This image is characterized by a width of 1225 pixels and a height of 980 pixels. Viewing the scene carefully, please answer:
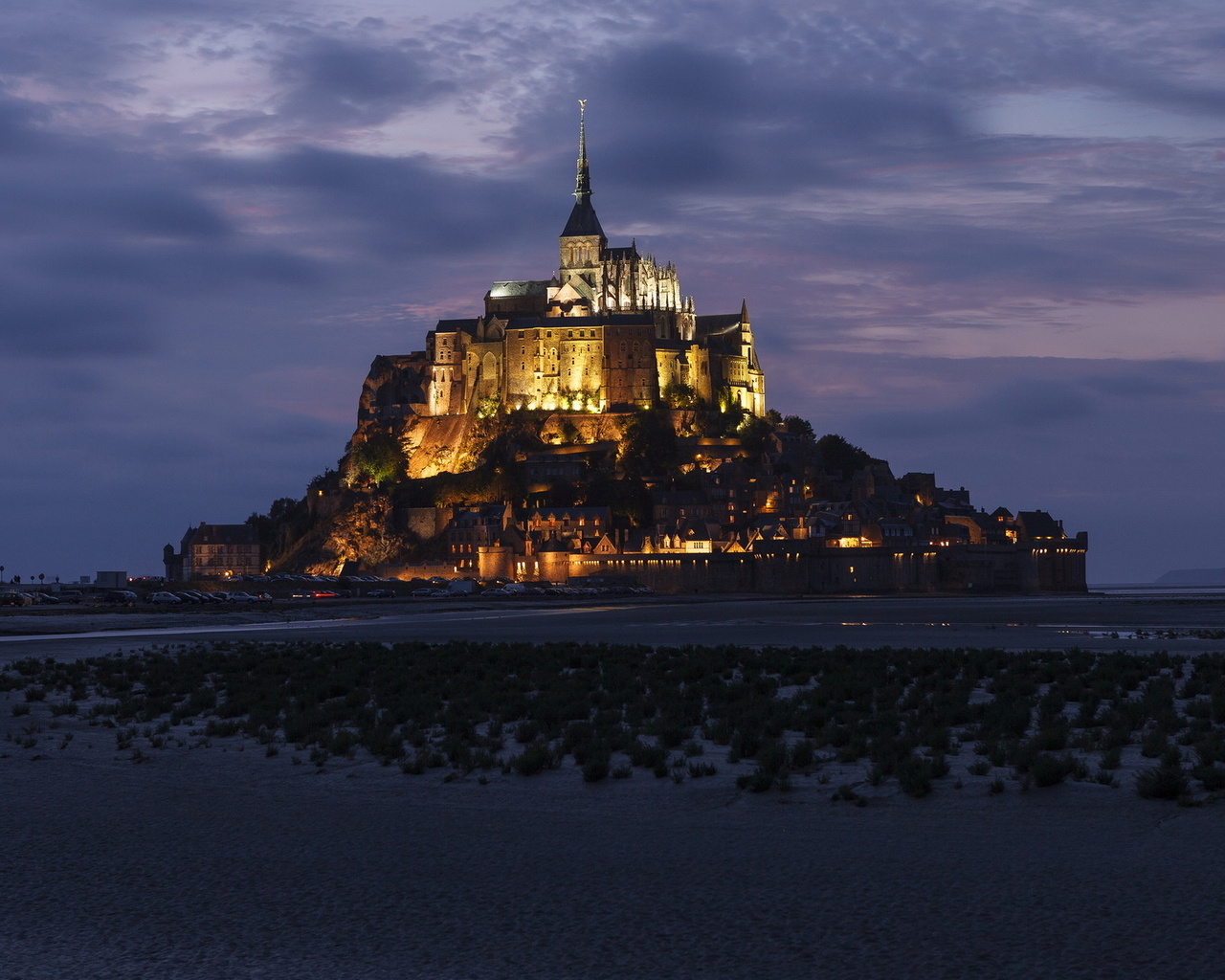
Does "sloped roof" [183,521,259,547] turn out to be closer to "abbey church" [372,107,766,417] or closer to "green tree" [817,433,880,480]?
"abbey church" [372,107,766,417]

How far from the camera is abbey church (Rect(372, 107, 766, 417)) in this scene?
16562 cm

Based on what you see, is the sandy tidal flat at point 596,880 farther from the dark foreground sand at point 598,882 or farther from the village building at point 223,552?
the village building at point 223,552

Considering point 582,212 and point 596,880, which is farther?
point 582,212

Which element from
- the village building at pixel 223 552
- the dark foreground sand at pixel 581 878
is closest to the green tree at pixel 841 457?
the village building at pixel 223 552

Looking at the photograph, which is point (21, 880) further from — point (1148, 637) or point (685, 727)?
point (1148, 637)

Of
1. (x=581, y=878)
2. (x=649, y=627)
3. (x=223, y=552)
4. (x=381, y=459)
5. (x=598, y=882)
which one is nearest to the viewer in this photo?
(x=598, y=882)

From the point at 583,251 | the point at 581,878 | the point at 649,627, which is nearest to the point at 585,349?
the point at 583,251

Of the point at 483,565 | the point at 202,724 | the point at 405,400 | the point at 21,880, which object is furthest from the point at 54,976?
the point at 405,400

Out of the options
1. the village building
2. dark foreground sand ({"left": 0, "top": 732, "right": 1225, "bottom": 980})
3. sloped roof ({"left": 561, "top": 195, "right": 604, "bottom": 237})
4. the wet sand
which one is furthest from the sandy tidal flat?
sloped roof ({"left": 561, "top": 195, "right": 604, "bottom": 237})

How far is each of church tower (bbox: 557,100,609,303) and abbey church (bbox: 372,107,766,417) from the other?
6.8 inches

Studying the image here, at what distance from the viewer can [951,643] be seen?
145ft

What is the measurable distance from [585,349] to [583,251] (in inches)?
854

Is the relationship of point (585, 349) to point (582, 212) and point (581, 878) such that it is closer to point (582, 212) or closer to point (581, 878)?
point (582, 212)

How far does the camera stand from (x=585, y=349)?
16650 centimetres
